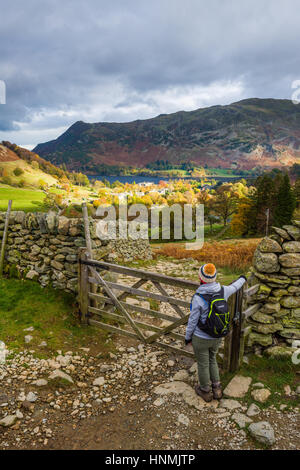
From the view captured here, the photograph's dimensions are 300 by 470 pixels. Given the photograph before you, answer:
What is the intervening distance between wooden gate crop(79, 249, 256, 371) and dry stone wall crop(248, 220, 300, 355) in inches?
18.9

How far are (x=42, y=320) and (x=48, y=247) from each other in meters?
2.30

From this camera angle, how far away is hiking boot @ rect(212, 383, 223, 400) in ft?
15.3

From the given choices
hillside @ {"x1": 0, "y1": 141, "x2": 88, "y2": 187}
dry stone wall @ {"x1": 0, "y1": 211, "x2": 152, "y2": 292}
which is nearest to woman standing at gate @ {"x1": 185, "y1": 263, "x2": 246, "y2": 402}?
dry stone wall @ {"x1": 0, "y1": 211, "x2": 152, "y2": 292}

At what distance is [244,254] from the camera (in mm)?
21016

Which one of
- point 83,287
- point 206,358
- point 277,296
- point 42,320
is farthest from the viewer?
point 83,287

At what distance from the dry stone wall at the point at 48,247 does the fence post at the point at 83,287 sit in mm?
686

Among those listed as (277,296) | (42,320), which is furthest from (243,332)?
(42,320)

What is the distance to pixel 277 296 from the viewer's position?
5625 mm

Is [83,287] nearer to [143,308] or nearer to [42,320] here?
[42,320]

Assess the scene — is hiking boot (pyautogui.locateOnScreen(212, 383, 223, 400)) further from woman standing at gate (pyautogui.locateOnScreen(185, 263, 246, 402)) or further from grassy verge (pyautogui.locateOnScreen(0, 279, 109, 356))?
grassy verge (pyautogui.locateOnScreen(0, 279, 109, 356))

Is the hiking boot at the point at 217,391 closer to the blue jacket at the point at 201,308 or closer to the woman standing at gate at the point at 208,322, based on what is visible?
the woman standing at gate at the point at 208,322

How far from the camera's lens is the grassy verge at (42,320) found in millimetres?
6391

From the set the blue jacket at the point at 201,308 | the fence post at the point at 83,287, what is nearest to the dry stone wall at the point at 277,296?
the blue jacket at the point at 201,308
